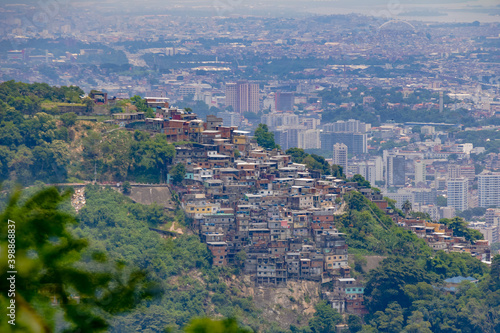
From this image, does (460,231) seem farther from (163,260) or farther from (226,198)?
(163,260)

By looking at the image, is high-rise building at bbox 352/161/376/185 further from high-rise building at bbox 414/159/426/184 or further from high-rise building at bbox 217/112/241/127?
high-rise building at bbox 217/112/241/127

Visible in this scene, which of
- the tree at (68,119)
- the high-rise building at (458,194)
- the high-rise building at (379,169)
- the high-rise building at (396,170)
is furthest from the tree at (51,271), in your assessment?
the high-rise building at (379,169)

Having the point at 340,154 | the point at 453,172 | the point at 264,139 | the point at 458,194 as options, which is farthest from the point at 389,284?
the point at 453,172

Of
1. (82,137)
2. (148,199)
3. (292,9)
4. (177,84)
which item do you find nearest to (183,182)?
(148,199)

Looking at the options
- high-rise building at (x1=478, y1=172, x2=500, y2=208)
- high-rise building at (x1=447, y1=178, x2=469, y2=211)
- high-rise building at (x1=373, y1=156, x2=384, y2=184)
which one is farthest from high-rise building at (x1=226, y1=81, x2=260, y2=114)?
high-rise building at (x1=447, y1=178, x2=469, y2=211)

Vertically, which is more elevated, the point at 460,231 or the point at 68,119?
the point at 68,119
